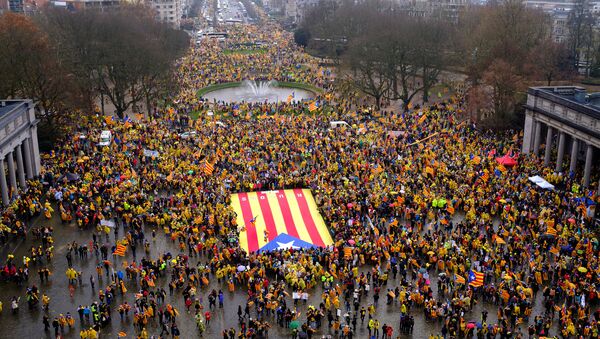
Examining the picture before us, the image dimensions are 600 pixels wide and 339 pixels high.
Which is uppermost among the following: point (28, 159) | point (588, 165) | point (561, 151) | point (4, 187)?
point (561, 151)

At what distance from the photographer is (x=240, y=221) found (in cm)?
4166

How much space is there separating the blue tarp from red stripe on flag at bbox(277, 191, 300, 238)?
1.69m

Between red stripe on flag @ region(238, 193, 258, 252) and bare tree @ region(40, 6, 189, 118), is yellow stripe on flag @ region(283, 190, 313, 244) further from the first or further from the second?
bare tree @ region(40, 6, 189, 118)

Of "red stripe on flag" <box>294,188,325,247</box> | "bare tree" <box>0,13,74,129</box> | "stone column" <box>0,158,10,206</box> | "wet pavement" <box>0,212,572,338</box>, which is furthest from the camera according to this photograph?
"bare tree" <box>0,13,74,129</box>

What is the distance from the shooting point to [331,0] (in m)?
157

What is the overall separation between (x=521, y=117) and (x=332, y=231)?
1174 inches

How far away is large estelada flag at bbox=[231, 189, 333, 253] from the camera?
38.8 metres

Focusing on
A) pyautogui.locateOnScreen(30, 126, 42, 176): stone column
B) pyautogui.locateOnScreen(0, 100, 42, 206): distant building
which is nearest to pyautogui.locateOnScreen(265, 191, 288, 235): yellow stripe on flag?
pyautogui.locateOnScreen(0, 100, 42, 206): distant building

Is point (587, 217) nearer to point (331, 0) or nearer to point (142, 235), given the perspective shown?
point (142, 235)

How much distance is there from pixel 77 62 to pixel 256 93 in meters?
26.7

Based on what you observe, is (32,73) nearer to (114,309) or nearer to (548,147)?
→ (114,309)

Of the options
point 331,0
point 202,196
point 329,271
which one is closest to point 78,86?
point 202,196

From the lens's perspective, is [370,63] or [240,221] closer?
[240,221]

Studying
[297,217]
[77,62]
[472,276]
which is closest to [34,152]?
[297,217]
